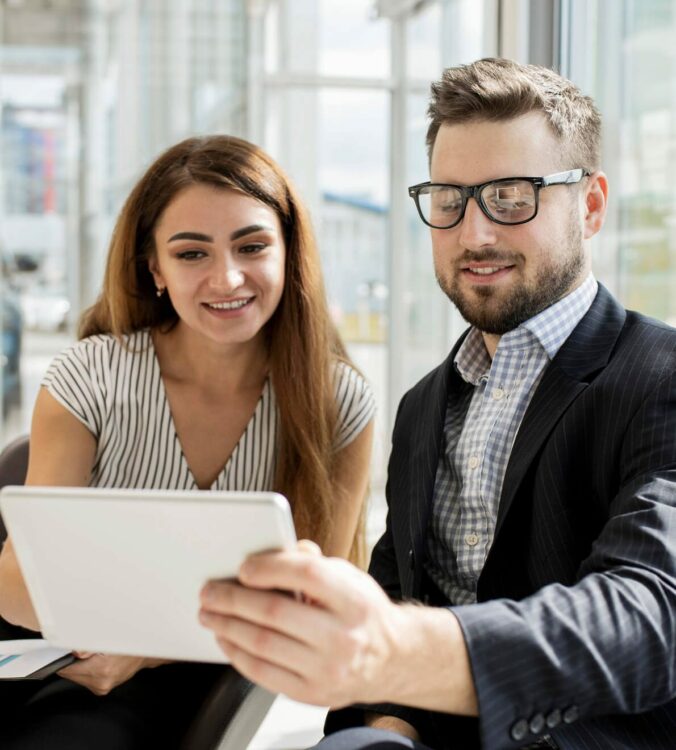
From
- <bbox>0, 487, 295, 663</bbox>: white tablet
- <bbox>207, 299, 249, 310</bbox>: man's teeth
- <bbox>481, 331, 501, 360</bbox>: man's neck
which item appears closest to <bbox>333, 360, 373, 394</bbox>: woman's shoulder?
<bbox>207, 299, 249, 310</bbox>: man's teeth

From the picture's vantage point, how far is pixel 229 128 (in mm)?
5625

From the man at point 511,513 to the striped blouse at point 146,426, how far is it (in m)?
0.39

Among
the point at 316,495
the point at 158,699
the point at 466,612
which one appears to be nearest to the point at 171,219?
the point at 316,495

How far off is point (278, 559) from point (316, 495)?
1139 mm

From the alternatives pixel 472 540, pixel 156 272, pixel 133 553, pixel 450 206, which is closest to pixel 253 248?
pixel 156 272

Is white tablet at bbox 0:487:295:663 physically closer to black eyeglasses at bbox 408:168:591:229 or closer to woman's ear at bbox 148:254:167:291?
black eyeglasses at bbox 408:168:591:229

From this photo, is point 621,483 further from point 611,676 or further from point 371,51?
point 371,51

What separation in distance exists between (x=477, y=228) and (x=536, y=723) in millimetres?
772

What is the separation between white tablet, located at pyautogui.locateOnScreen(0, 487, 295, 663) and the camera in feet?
3.21

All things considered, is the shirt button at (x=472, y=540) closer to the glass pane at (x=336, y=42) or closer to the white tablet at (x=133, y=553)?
the white tablet at (x=133, y=553)

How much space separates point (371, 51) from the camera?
229 inches

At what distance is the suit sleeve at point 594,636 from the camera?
41.9 inches

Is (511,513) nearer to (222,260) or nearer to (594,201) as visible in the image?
(594,201)

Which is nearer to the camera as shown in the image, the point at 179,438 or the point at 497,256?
the point at 497,256
